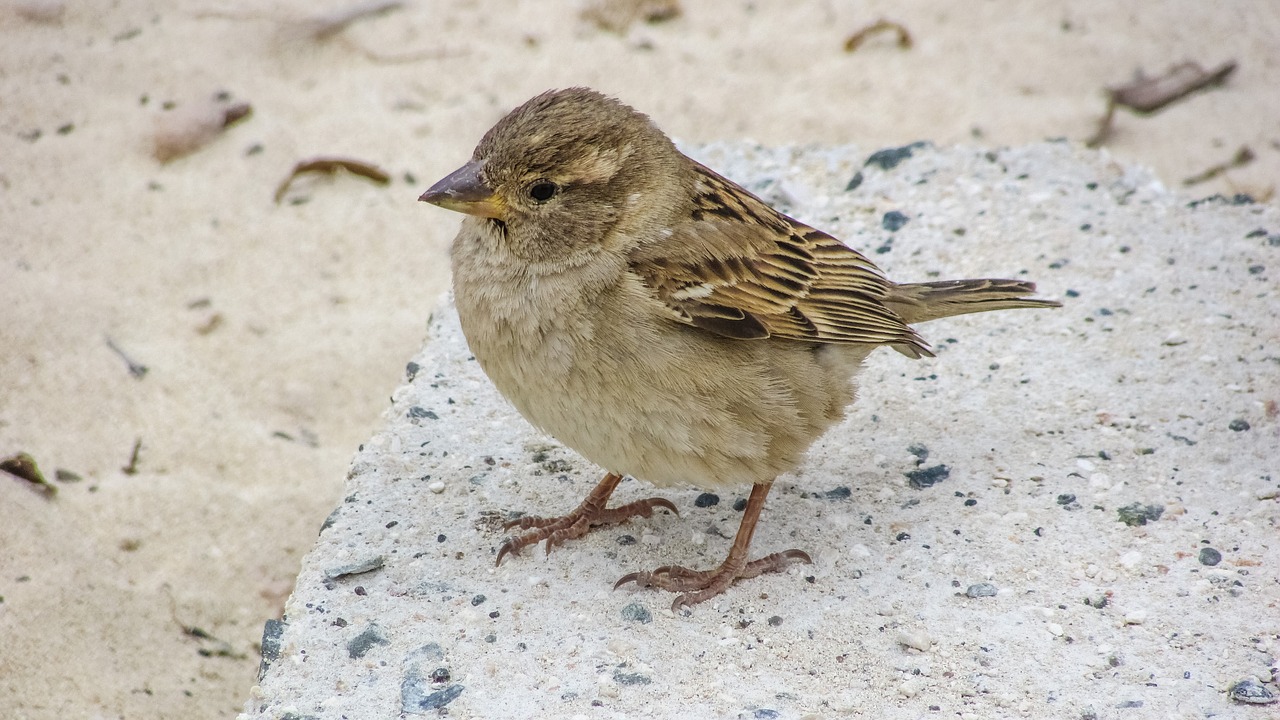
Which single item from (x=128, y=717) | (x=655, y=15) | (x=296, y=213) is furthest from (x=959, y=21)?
(x=128, y=717)

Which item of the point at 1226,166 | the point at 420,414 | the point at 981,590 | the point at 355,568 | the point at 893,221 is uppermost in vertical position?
the point at 1226,166

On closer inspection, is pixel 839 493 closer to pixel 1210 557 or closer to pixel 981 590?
pixel 981 590

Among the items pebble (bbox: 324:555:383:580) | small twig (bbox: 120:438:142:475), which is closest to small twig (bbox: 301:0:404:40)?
small twig (bbox: 120:438:142:475)

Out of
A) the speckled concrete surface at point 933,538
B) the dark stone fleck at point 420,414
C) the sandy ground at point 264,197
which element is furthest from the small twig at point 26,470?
the dark stone fleck at point 420,414

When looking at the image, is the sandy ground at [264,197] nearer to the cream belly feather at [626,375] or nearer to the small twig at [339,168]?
the small twig at [339,168]

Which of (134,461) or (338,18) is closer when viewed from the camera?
(134,461)

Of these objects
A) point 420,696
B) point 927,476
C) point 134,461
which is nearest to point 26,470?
point 134,461

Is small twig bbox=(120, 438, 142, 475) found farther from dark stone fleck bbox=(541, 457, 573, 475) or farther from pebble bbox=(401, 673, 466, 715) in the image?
Result: pebble bbox=(401, 673, 466, 715)
